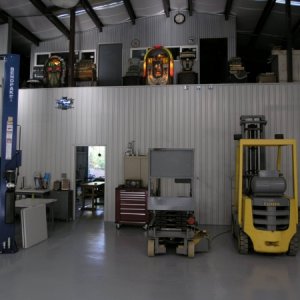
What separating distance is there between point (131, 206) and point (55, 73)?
4.48 metres

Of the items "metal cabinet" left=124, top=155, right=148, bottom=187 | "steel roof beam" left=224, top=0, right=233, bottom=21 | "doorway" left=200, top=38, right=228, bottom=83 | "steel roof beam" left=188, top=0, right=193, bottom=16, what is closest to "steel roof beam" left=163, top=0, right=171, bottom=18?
"steel roof beam" left=188, top=0, right=193, bottom=16

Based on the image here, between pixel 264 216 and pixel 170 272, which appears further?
pixel 264 216

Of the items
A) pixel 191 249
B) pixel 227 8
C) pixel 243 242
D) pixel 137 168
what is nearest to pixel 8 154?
pixel 137 168

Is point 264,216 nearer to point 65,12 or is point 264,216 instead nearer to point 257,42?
point 65,12

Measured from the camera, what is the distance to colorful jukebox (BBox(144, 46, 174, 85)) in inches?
300

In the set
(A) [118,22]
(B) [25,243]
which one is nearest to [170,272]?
(B) [25,243]

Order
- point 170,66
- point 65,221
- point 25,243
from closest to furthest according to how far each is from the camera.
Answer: point 25,243 → point 65,221 → point 170,66

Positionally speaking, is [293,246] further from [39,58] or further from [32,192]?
[39,58]

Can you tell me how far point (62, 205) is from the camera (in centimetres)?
714

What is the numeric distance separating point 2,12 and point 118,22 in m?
3.57

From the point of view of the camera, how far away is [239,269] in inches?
160

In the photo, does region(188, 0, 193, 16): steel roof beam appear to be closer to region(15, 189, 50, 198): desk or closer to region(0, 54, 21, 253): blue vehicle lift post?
region(0, 54, 21, 253): blue vehicle lift post

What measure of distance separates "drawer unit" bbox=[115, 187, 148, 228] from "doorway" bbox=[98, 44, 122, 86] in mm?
4646

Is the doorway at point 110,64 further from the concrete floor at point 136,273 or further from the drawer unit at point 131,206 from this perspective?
the concrete floor at point 136,273
